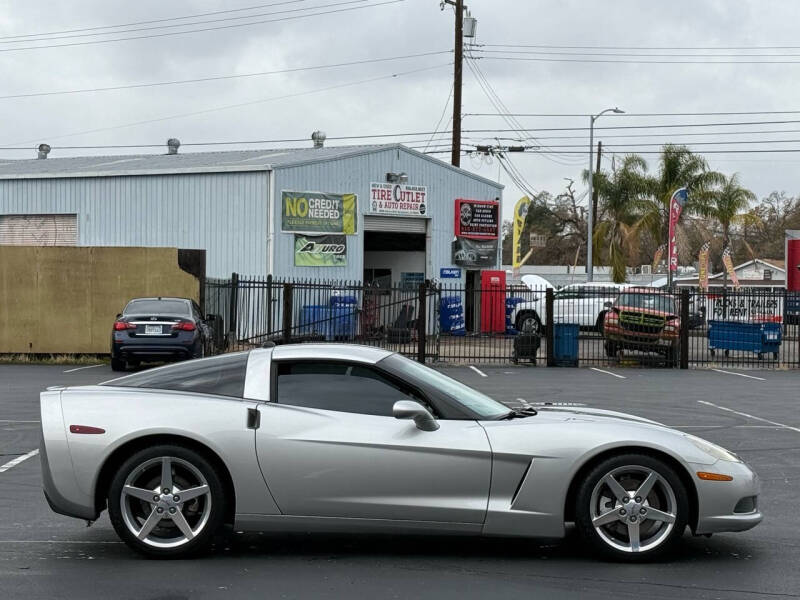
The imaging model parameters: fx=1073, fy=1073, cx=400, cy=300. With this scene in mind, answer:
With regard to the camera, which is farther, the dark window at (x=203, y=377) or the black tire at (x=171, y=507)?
the dark window at (x=203, y=377)

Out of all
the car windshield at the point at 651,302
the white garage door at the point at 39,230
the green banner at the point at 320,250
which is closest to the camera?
the car windshield at the point at 651,302

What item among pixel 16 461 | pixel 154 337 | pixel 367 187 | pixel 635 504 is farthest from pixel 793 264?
pixel 635 504

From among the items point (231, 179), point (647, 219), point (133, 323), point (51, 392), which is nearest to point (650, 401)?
point (133, 323)

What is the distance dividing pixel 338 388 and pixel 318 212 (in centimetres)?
2629

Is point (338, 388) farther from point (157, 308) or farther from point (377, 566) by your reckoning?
point (157, 308)

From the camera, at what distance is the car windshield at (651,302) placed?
26.6 meters

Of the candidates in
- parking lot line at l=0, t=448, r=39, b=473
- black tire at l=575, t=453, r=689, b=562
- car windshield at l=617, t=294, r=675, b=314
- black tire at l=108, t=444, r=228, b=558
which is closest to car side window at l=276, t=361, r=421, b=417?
black tire at l=108, t=444, r=228, b=558

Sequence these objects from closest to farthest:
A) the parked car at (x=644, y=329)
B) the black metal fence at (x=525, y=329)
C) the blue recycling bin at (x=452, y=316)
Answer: the black metal fence at (x=525, y=329) < the parked car at (x=644, y=329) < the blue recycling bin at (x=452, y=316)

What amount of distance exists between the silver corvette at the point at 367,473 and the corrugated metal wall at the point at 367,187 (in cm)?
2542

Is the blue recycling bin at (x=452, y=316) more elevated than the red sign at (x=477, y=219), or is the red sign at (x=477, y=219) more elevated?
the red sign at (x=477, y=219)

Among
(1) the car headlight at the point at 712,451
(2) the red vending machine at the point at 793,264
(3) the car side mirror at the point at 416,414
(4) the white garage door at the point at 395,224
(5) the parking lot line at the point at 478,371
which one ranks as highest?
(4) the white garage door at the point at 395,224

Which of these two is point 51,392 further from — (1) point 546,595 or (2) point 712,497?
(2) point 712,497

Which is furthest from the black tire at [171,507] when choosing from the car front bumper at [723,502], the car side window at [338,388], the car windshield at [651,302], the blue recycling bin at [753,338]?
the blue recycling bin at [753,338]

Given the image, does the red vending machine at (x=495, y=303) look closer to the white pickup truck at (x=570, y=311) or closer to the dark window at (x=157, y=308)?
the white pickup truck at (x=570, y=311)
